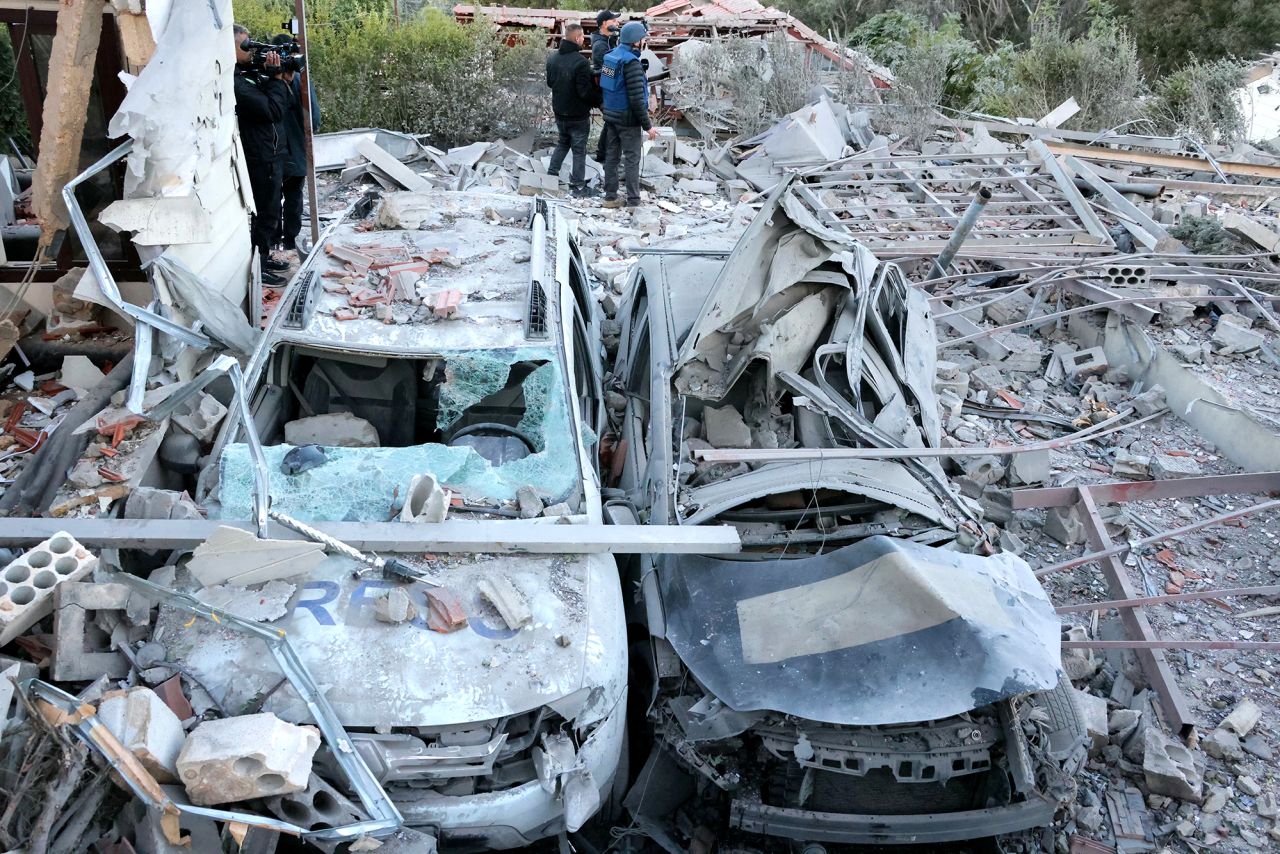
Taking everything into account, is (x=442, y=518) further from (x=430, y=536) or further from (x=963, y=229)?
A: (x=963, y=229)

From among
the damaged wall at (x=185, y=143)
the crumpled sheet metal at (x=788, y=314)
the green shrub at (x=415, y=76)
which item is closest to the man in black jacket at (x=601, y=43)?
the green shrub at (x=415, y=76)

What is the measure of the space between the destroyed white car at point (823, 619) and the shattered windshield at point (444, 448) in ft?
1.56

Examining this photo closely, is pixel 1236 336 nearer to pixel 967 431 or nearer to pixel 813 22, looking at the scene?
pixel 967 431

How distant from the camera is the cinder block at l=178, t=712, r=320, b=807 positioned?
9.53 ft

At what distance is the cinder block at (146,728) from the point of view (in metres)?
2.92

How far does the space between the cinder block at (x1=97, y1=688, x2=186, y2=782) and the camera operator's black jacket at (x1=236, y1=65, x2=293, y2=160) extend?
5.99 metres

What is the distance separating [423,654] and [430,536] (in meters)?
0.53

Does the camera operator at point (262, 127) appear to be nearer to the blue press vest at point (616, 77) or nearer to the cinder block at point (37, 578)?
the blue press vest at point (616, 77)

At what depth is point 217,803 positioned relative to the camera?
116 inches

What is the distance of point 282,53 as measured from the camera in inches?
316

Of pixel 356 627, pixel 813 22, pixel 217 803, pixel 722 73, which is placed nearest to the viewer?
pixel 217 803

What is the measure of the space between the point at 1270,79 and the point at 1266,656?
50.1ft

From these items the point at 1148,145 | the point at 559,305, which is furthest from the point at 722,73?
the point at 559,305

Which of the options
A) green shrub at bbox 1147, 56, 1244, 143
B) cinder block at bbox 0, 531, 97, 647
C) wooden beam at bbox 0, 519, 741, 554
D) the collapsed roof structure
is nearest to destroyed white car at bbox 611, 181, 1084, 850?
wooden beam at bbox 0, 519, 741, 554
